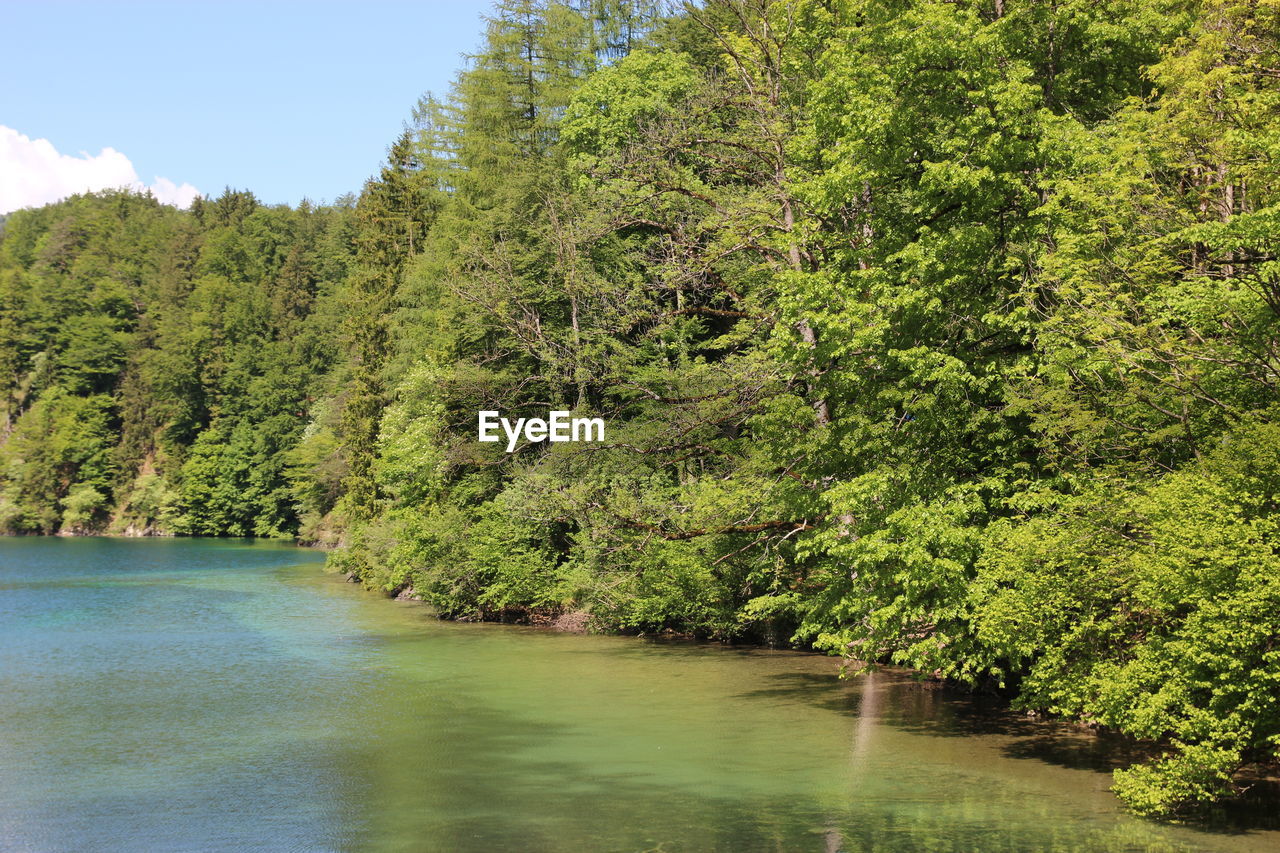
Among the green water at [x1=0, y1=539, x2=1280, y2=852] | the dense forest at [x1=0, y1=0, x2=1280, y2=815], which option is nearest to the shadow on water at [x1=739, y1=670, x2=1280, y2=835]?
the green water at [x1=0, y1=539, x2=1280, y2=852]

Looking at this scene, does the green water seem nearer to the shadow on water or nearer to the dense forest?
the shadow on water

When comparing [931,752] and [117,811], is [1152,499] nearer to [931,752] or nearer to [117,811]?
[931,752]

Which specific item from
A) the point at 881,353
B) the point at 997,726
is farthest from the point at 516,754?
the point at 881,353

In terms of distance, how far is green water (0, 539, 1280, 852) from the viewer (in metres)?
12.7

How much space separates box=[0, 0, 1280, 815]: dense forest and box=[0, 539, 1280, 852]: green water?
45.5 inches

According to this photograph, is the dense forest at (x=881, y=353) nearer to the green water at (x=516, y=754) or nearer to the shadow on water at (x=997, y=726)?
the shadow on water at (x=997, y=726)

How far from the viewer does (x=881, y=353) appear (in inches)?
705

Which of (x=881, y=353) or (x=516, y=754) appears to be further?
(x=881, y=353)

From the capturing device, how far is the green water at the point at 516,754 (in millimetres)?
12703

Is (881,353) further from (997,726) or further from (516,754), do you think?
(516,754)

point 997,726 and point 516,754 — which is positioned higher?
point 997,726

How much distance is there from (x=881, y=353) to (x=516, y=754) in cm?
795

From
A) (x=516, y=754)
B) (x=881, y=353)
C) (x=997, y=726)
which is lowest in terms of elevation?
(x=516, y=754)

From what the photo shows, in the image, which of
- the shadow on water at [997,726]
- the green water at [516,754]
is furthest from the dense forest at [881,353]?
the green water at [516,754]
